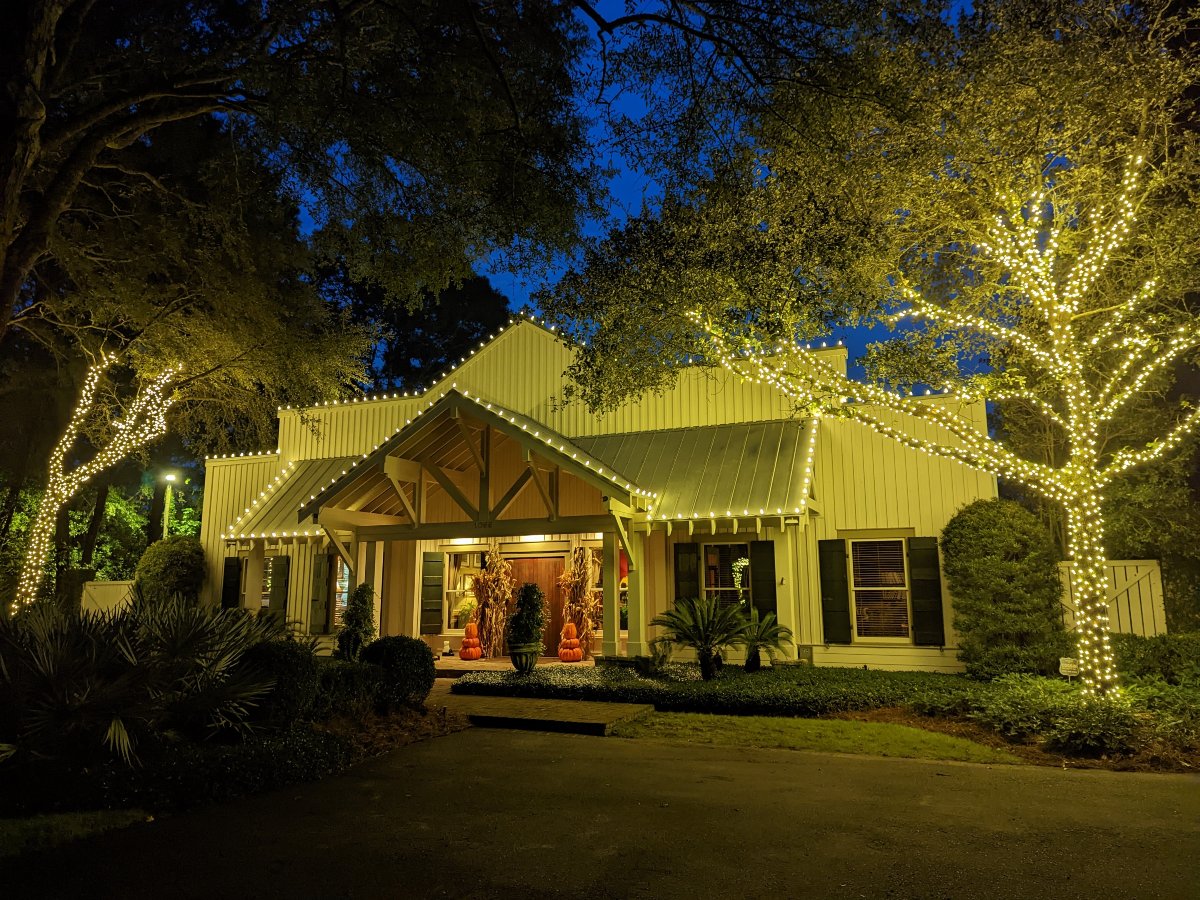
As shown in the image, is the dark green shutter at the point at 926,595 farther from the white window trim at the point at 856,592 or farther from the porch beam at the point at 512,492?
the porch beam at the point at 512,492

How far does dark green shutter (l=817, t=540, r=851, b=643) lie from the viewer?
13.4 metres

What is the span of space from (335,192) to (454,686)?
24.8 ft

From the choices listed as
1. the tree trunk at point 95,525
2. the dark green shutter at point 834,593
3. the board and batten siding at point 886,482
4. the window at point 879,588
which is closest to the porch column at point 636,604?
the dark green shutter at point 834,593

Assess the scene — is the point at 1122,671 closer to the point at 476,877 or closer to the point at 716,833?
the point at 716,833

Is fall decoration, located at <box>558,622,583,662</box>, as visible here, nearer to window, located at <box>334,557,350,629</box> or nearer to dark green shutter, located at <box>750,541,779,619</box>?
dark green shutter, located at <box>750,541,779,619</box>

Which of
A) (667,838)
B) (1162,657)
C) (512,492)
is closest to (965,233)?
(1162,657)

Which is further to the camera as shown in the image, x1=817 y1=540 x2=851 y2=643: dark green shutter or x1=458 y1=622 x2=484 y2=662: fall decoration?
x1=458 y1=622 x2=484 y2=662: fall decoration

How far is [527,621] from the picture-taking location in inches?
500

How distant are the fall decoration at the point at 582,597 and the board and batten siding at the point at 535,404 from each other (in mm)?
2634

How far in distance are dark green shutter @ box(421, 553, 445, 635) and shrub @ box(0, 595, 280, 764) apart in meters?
8.53

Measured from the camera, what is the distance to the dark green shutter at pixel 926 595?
1288cm

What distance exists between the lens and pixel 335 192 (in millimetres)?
11117

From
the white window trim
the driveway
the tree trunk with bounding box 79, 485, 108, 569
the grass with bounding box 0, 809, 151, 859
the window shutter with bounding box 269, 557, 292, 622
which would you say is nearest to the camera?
the driveway

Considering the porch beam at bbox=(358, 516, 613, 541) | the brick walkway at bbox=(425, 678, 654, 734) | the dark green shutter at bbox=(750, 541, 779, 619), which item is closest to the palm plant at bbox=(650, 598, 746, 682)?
the brick walkway at bbox=(425, 678, 654, 734)
